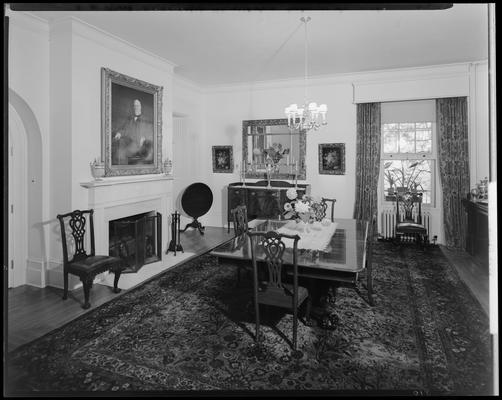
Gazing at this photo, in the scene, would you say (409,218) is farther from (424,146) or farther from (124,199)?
(124,199)

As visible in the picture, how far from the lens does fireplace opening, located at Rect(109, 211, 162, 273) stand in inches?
197

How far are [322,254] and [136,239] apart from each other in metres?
3.03

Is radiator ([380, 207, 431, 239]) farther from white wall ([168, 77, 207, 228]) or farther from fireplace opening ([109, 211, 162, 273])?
fireplace opening ([109, 211, 162, 273])

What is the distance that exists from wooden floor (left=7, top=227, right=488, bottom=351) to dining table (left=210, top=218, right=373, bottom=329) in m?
1.57

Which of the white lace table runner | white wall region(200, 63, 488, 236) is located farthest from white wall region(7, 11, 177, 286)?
white wall region(200, 63, 488, 236)

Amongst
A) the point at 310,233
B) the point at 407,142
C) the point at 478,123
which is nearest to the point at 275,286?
the point at 310,233

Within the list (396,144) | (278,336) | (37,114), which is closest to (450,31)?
(396,144)

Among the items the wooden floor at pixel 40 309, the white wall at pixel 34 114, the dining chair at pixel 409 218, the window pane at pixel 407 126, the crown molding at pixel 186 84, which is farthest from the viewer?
the crown molding at pixel 186 84

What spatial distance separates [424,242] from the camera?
20.4 feet

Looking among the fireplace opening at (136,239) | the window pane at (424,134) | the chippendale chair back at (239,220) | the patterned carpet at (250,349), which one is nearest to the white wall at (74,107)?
the fireplace opening at (136,239)

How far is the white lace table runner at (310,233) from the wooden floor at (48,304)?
1803mm

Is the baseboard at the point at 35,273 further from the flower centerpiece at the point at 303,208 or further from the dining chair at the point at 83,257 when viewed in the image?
the flower centerpiece at the point at 303,208

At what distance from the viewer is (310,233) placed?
12.7ft

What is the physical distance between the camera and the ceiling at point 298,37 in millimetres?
4109
